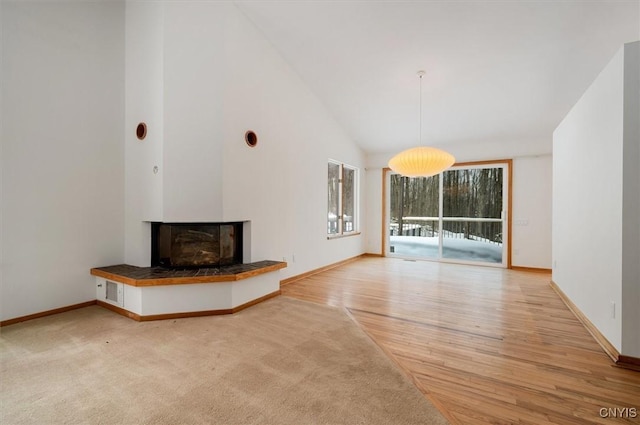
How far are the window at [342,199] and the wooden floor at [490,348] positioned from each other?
1704 millimetres

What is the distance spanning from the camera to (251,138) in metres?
3.83

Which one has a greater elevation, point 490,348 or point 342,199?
point 342,199

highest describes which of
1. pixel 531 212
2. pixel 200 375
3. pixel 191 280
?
pixel 531 212

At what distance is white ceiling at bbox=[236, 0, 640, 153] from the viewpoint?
124 inches

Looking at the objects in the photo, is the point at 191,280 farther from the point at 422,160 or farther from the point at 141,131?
the point at 422,160

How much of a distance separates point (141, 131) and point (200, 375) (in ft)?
9.33

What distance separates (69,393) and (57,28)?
3.59 meters

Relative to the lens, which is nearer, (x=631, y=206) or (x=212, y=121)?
(x=631, y=206)

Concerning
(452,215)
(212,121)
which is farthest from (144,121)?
(452,215)

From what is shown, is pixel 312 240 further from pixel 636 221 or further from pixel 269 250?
pixel 636 221

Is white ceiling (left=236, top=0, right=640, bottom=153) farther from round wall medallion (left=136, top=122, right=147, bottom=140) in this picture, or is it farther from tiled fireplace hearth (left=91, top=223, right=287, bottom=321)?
tiled fireplace hearth (left=91, top=223, right=287, bottom=321)

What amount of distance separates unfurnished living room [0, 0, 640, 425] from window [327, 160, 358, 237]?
0.81m

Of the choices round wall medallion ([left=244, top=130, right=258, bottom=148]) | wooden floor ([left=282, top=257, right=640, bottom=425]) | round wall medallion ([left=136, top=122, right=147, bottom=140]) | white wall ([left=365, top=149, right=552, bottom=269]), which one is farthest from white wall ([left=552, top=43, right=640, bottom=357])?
round wall medallion ([left=136, top=122, right=147, bottom=140])

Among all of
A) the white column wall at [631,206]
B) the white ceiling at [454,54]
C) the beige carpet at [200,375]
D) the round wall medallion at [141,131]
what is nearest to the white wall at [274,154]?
the white ceiling at [454,54]
